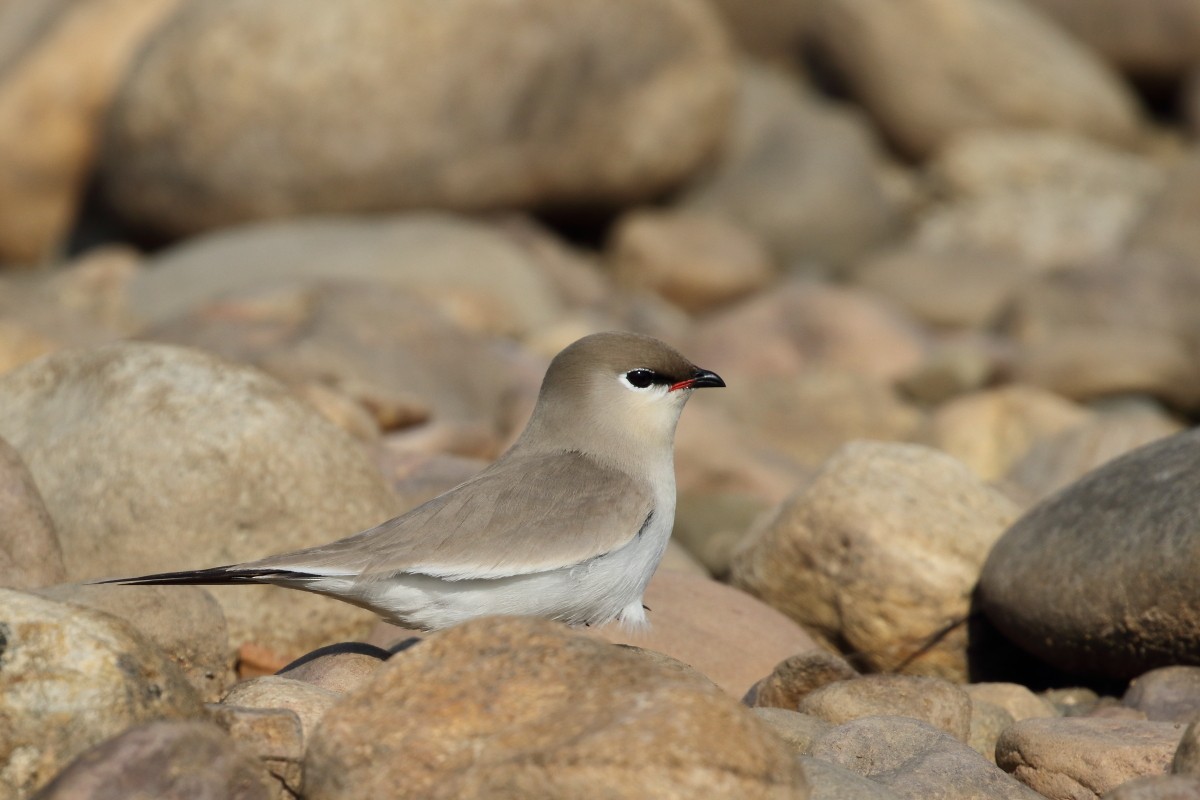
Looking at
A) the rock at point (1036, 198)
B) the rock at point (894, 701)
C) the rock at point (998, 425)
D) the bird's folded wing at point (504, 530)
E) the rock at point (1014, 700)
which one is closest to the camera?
the bird's folded wing at point (504, 530)

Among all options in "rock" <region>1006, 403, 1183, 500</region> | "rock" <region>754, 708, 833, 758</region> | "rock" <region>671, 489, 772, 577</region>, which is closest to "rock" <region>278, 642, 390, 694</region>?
"rock" <region>754, 708, 833, 758</region>

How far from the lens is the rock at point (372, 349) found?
379 inches

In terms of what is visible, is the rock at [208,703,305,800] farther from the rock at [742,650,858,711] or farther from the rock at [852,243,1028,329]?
the rock at [852,243,1028,329]

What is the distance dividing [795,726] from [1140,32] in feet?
61.4

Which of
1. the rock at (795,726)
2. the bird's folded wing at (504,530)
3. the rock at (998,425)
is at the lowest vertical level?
the rock at (998,425)

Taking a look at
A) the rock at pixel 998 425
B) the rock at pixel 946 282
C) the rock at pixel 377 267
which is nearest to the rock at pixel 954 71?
the rock at pixel 946 282

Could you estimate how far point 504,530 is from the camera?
535 centimetres

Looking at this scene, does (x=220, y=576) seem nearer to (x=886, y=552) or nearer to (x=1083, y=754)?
(x=1083, y=754)

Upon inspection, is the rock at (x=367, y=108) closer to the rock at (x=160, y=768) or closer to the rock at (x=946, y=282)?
the rock at (x=946, y=282)

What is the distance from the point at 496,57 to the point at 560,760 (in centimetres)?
1245

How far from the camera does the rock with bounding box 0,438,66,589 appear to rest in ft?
19.4

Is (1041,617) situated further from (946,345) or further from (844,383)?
(946,345)

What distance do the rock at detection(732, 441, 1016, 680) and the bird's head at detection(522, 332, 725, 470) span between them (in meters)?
1.60

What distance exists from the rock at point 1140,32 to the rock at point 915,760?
729 inches
